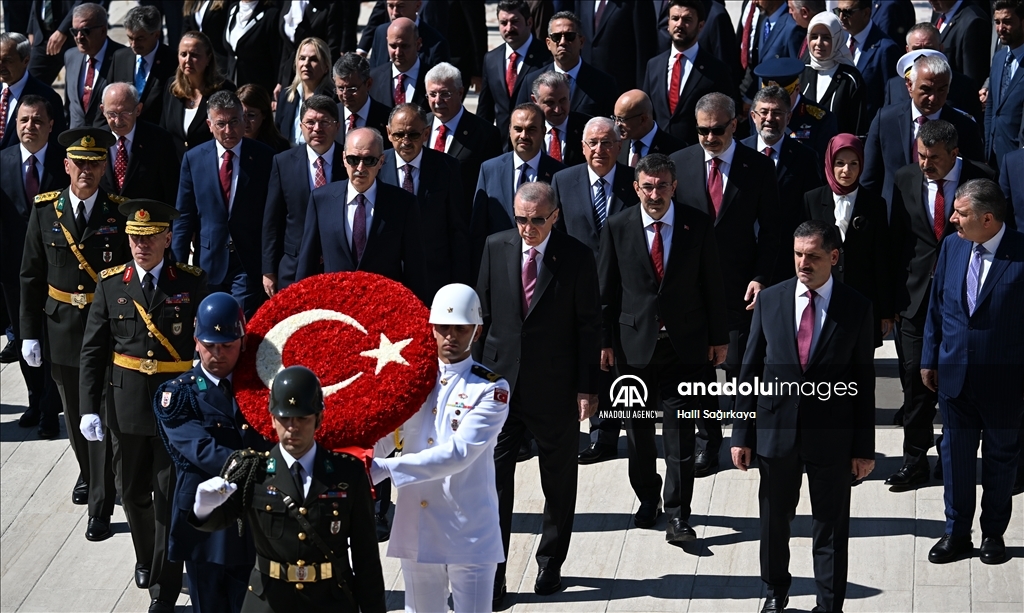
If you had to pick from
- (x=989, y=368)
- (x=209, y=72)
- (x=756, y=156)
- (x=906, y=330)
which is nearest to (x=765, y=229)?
(x=756, y=156)

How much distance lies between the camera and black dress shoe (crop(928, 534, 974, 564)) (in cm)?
859

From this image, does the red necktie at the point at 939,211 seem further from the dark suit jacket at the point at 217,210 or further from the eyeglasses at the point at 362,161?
Answer: the dark suit jacket at the point at 217,210

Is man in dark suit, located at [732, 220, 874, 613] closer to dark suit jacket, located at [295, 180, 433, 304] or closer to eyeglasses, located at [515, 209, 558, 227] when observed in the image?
eyeglasses, located at [515, 209, 558, 227]

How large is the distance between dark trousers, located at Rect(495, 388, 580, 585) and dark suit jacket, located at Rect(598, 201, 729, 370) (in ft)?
2.20

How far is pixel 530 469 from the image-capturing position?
9898 mm

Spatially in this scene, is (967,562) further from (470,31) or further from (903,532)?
(470,31)

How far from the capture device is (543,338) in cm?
830

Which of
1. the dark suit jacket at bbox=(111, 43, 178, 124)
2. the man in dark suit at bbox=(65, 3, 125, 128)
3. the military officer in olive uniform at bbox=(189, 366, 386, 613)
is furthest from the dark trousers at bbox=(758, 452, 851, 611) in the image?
the man in dark suit at bbox=(65, 3, 125, 128)

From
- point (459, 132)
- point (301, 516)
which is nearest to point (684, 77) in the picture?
point (459, 132)

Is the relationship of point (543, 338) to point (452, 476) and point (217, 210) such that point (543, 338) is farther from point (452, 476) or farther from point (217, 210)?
point (217, 210)

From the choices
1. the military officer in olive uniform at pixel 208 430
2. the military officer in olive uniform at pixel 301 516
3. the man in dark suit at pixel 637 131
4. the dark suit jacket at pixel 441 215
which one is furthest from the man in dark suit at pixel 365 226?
the military officer in olive uniform at pixel 301 516

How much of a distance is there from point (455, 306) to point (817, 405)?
225 centimetres

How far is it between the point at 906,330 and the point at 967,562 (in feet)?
5.20

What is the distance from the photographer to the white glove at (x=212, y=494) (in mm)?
5961
